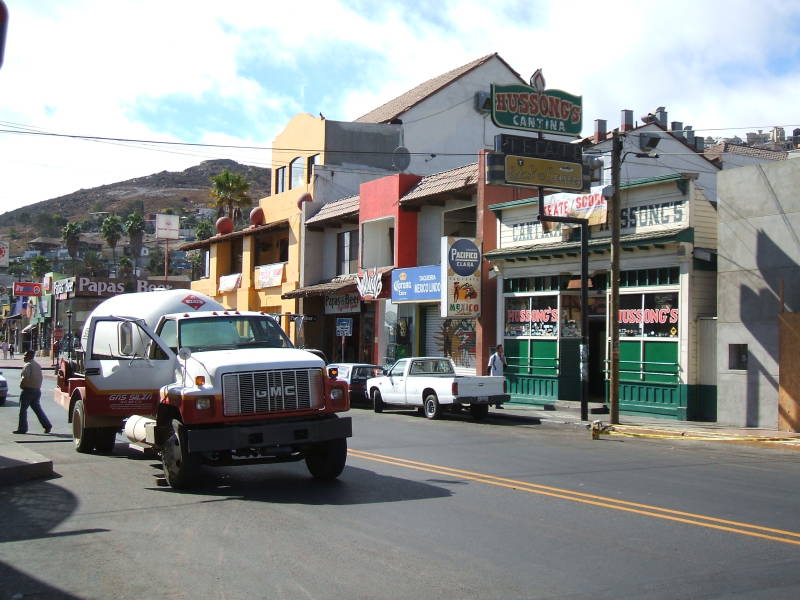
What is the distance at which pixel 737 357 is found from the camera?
2041 centimetres

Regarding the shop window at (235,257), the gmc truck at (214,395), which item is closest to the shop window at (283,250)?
the shop window at (235,257)

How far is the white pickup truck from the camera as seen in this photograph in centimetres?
2180

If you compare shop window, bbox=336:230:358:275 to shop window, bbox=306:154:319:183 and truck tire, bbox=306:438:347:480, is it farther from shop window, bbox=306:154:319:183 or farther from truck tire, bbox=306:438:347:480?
truck tire, bbox=306:438:347:480

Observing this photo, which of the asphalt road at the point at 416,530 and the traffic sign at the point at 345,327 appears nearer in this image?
the asphalt road at the point at 416,530

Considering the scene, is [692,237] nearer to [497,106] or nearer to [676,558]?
[497,106]

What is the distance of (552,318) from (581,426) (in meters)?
5.61

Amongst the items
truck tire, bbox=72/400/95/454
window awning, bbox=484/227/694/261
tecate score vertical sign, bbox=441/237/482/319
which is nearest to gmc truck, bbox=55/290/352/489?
truck tire, bbox=72/400/95/454

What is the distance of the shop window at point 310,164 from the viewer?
139ft

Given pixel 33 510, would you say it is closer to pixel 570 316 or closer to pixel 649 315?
pixel 649 315

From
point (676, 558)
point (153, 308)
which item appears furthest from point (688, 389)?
point (676, 558)

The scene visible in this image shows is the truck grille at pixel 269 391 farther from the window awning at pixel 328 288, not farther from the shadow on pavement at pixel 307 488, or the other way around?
the window awning at pixel 328 288

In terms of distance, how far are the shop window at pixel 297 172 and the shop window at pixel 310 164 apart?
1.20ft

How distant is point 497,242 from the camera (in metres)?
28.0

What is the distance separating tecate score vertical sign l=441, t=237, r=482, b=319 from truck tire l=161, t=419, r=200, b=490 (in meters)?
17.3
